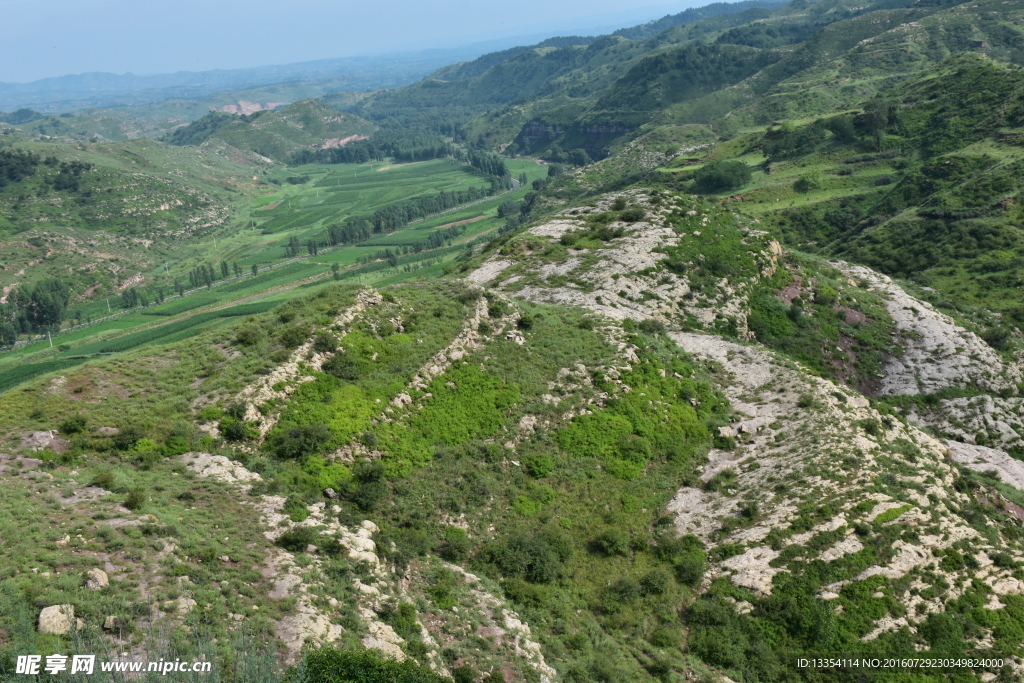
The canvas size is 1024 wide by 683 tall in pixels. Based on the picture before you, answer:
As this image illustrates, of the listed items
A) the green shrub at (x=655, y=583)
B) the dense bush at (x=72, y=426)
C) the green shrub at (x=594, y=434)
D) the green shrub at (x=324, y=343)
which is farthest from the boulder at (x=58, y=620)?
the green shrub at (x=594, y=434)

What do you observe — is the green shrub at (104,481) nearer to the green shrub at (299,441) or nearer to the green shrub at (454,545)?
the green shrub at (299,441)

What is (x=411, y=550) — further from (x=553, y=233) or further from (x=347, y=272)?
(x=347, y=272)

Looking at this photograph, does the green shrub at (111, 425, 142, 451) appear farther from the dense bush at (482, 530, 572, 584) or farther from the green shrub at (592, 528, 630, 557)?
the green shrub at (592, 528, 630, 557)

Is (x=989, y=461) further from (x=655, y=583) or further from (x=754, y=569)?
(x=655, y=583)

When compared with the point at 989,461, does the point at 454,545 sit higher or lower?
higher

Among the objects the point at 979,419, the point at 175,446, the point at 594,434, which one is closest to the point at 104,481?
the point at 175,446
